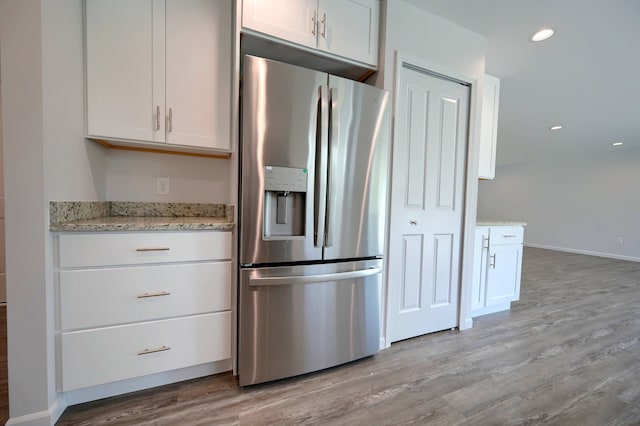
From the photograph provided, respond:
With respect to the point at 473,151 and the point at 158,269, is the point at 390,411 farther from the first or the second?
the point at 473,151

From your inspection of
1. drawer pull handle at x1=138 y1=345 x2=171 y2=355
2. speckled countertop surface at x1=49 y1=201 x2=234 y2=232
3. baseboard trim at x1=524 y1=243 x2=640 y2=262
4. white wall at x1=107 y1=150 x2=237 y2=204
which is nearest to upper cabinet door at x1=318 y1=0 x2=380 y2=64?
white wall at x1=107 y1=150 x2=237 y2=204

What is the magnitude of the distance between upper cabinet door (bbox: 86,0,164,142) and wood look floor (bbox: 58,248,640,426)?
57.0 inches

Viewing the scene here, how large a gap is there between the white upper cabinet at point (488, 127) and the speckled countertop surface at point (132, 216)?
8.13ft

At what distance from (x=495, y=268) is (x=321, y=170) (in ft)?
7.16

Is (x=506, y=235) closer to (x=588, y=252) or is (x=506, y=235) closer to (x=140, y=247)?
(x=140, y=247)

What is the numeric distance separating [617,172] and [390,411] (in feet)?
24.7

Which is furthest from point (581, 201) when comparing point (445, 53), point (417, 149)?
point (417, 149)

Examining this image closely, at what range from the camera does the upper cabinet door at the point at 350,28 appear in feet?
5.08

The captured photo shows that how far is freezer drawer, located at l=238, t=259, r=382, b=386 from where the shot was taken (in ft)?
4.56

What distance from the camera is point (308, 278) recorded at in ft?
4.76

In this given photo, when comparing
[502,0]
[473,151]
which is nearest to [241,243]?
[473,151]

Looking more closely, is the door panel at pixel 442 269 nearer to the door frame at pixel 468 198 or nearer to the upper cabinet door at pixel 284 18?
the door frame at pixel 468 198

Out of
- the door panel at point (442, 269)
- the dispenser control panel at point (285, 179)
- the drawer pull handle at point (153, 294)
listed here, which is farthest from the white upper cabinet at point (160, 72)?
the door panel at point (442, 269)

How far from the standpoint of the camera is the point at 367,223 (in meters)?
1.63
